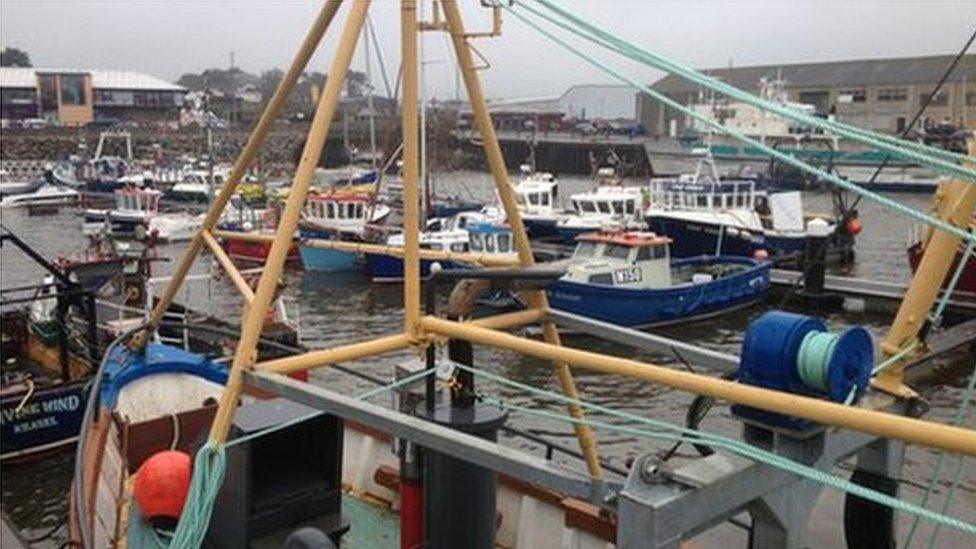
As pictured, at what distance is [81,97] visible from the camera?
370ft

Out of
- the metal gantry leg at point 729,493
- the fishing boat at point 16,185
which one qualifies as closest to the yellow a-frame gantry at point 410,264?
A: the metal gantry leg at point 729,493

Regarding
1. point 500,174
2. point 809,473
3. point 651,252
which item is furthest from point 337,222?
point 809,473

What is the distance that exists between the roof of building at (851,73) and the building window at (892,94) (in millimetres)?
940

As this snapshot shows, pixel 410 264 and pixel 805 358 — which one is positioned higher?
pixel 410 264

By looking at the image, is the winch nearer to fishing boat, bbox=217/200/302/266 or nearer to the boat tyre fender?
the boat tyre fender

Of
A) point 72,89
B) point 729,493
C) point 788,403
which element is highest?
point 72,89

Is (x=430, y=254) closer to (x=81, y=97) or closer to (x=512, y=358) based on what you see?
(x=512, y=358)

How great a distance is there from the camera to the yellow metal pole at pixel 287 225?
5266mm

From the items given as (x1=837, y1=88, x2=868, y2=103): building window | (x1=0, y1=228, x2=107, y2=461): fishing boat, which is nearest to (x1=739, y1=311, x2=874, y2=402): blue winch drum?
(x1=0, y1=228, x2=107, y2=461): fishing boat

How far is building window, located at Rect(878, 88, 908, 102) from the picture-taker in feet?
316

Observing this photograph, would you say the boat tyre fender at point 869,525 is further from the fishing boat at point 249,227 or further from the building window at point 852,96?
the building window at point 852,96

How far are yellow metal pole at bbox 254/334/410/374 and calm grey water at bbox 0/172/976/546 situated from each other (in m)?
2.17

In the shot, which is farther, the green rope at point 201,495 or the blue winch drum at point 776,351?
the green rope at point 201,495

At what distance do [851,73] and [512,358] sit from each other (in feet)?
307
